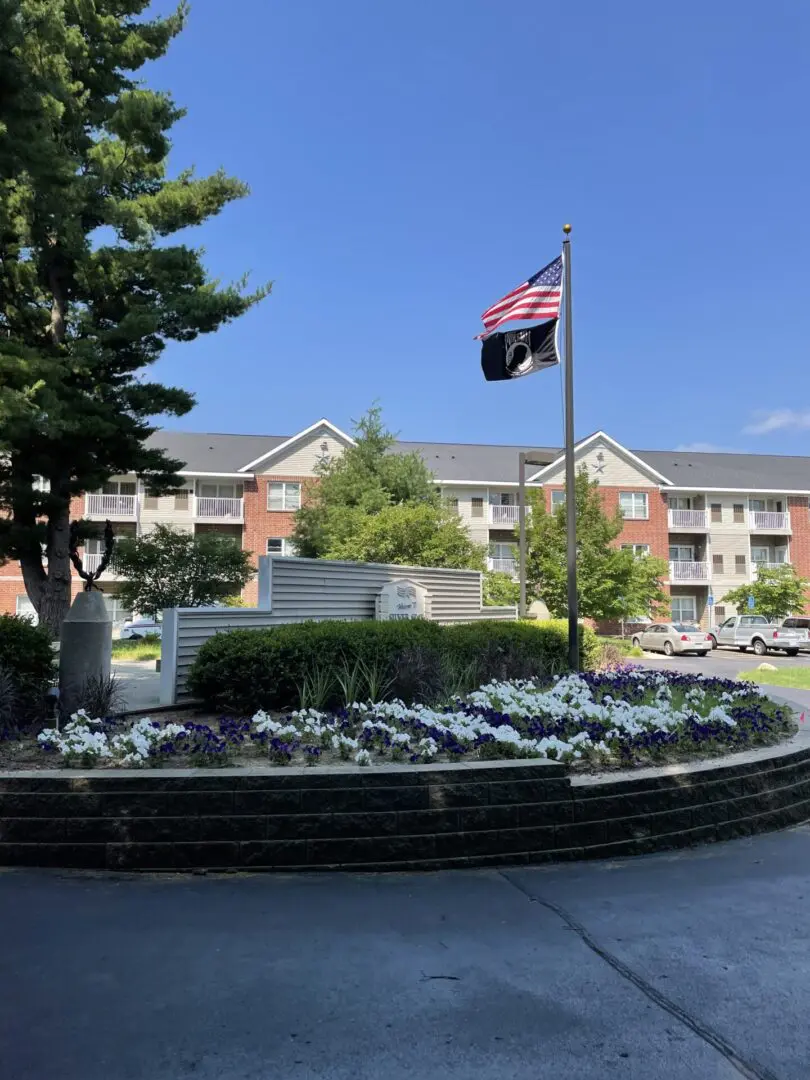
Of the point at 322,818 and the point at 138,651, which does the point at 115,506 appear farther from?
the point at 322,818

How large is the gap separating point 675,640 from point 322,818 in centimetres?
3140

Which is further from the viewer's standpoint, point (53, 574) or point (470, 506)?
point (470, 506)

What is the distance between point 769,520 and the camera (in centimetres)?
4703

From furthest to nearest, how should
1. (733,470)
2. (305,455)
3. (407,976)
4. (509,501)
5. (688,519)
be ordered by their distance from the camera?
(733,470)
(688,519)
(509,501)
(305,455)
(407,976)

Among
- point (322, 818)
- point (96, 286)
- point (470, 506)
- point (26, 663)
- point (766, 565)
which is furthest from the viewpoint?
point (766, 565)

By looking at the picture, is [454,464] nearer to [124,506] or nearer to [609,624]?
[609,624]

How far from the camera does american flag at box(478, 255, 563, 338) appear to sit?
11.0 m

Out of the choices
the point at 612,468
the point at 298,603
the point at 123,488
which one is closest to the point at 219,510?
the point at 123,488

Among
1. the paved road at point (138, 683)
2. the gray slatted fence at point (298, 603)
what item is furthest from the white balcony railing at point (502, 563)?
the paved road at point (138, 683)

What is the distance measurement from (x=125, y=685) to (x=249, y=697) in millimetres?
3453

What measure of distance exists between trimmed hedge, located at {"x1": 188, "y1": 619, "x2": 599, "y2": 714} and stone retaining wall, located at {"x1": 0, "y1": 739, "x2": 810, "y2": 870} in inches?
124

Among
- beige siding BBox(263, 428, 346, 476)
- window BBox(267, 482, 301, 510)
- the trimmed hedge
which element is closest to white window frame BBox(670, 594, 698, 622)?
beige siding BBox(263, 428, 346, 476)

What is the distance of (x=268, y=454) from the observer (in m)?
41.7

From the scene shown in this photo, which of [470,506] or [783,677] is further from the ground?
[470,506]
